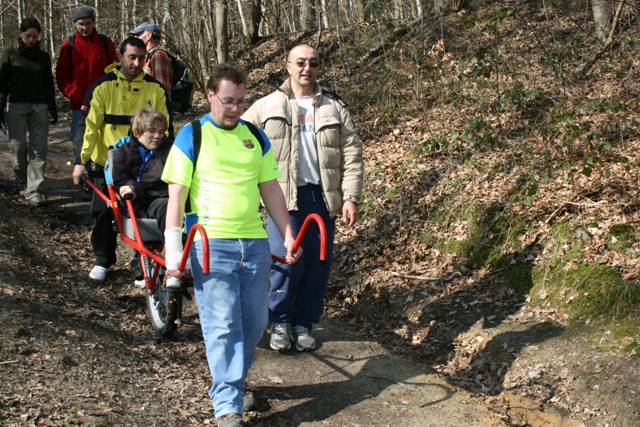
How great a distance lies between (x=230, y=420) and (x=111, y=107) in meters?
3.69

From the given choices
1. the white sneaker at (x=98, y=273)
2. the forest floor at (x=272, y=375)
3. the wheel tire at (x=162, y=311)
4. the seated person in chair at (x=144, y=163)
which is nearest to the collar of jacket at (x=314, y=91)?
the seated person in chair at (x=144, y=163)

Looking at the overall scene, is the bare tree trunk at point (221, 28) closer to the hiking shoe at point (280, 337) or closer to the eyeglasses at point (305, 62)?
the eyeglasses at point (305, 62)

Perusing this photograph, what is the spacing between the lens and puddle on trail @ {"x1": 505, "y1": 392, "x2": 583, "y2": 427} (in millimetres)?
4578

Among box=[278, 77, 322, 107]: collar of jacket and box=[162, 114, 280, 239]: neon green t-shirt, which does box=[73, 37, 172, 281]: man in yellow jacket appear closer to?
box=[278, 77, 322, 107]: collar of jacket

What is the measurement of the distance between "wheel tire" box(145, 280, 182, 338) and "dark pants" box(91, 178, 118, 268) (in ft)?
3.89

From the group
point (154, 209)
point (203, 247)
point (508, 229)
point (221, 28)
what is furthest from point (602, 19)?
point (221, 28)

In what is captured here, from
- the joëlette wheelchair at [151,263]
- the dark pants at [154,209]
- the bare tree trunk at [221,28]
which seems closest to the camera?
the joëlette wheelchair at [151,263]

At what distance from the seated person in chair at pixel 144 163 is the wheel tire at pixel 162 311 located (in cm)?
67

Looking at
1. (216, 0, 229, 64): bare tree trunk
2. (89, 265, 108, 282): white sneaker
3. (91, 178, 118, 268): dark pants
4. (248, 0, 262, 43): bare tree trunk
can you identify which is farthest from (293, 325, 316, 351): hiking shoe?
(248, 0, 262, 43): bare tree trunk

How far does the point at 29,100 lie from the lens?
332 inches

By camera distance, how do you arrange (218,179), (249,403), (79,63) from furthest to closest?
(79,63)
(249,403)
(218,179)

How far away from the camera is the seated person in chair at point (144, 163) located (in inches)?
220

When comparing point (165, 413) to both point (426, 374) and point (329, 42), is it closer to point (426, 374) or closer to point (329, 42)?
point (426, 374)

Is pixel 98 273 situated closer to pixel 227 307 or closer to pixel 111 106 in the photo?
pixel 111 106
